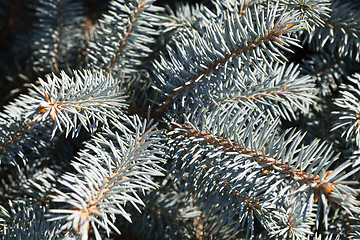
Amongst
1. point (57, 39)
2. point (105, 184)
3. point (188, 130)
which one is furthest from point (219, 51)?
point (57, 39)

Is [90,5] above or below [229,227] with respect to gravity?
above

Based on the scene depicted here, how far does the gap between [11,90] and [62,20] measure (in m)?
0.20

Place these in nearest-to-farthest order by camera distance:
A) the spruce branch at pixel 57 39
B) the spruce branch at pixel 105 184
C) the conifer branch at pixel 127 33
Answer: the spruce branch at pixel 105 184 → the conifer branch at pixel 127 33 → the spruce branch at pixel 57 39

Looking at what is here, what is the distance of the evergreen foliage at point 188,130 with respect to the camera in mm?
435

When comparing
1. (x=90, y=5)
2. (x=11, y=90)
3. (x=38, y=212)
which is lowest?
(x=38, y=212)

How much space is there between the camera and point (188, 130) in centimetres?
51

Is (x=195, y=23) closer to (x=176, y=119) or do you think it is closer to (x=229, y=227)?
(x=176, y=119)

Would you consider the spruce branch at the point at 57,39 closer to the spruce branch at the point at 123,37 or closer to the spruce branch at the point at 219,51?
the spruce branch at the point at 123,37

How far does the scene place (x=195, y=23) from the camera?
62cm

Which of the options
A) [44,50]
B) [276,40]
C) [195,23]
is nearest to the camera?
→ [276,40]

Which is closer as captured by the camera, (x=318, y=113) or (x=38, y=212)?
(x=38, y=212)

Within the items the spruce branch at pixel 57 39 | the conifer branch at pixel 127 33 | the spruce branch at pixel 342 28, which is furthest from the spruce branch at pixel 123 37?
the spruce branch at pixel 342 28

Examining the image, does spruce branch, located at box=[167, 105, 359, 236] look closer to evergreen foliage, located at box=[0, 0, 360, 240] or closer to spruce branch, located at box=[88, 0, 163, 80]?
evergreen foliage, located at box=[0, 0, 360, 240]

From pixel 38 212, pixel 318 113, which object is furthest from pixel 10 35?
pixel 318 113
